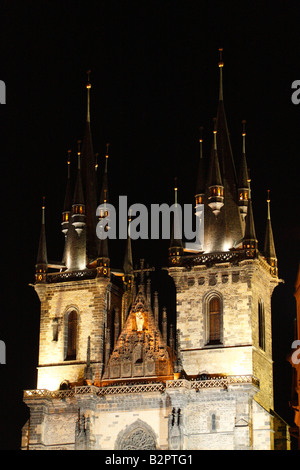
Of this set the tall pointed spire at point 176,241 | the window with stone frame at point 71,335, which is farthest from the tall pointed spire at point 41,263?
the tall pointed spire at point 176,241

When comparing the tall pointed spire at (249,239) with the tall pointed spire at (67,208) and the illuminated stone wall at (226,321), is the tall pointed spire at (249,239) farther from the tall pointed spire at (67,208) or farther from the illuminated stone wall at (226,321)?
the tall pointed spire at (67,208)

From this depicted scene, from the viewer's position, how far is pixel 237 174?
76312 millimetres

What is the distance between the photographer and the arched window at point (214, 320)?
2798 inches

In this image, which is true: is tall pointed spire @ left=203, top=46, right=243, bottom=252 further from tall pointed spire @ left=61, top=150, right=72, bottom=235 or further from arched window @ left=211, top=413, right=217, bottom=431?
arched window @ left=211, top=413, right=217, bottom=431

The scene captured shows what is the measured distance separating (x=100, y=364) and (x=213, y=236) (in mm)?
9340

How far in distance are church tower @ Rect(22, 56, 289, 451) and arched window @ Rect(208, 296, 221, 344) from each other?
0.05 m

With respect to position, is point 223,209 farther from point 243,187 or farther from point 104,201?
point 104,201

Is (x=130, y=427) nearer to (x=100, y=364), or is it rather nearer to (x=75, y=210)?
(x=100, y=364)

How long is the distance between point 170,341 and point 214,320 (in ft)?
8.95

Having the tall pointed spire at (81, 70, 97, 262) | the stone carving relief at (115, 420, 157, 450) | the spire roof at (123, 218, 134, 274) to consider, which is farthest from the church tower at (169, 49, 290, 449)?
the tall pointed spire at (81, 70, 97, 262)

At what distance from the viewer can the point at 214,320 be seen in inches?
2810

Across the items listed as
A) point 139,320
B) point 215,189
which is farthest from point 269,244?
point 139,320

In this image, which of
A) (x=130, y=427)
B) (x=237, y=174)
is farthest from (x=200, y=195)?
(x=130, y=427)
